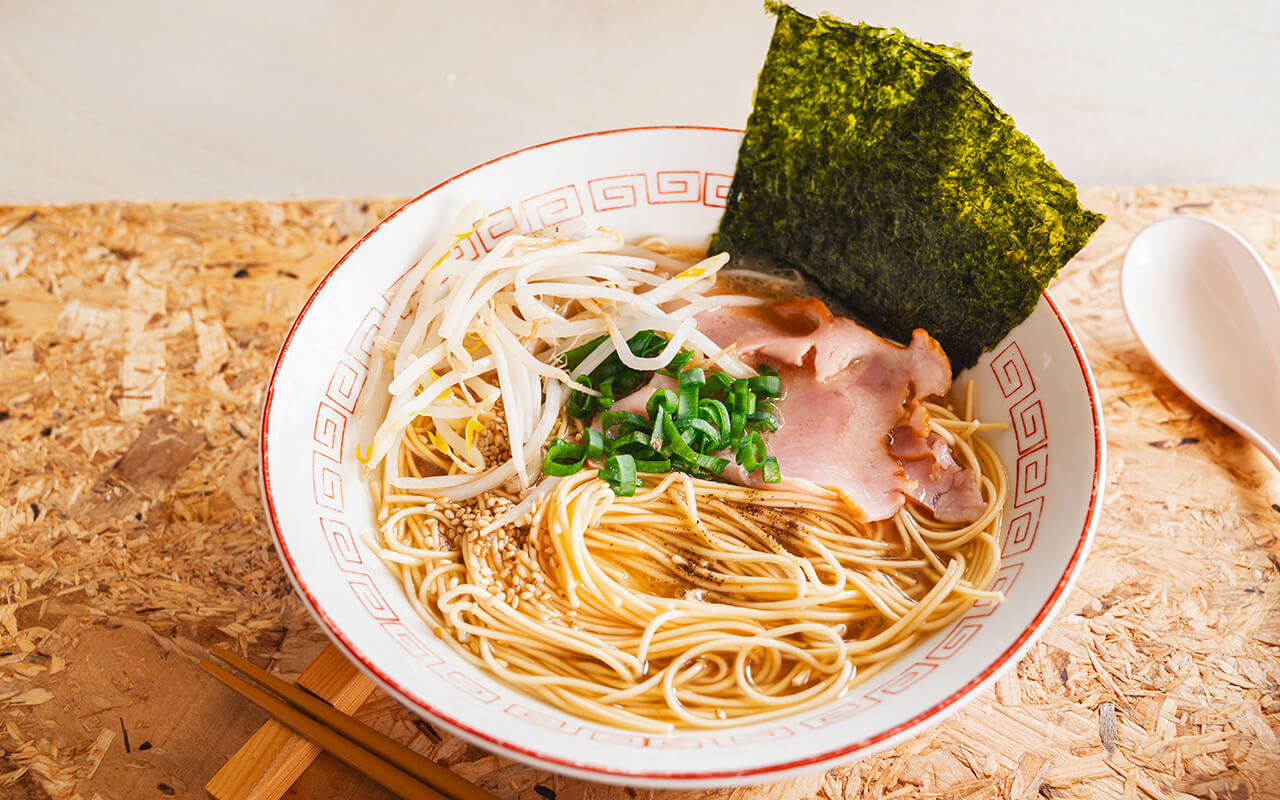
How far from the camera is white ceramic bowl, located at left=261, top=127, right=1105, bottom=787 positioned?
5.18 feet

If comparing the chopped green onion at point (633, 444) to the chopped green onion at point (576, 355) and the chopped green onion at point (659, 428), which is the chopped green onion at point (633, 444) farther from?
the chopped green onion at point (576, 355)

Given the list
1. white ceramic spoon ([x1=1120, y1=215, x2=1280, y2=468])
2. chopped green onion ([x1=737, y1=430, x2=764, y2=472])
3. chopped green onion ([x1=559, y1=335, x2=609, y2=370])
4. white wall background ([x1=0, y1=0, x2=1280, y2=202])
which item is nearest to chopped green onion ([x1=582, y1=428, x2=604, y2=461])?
chopped green onion ([x1=559, y1=335, x2=609, y2=370])

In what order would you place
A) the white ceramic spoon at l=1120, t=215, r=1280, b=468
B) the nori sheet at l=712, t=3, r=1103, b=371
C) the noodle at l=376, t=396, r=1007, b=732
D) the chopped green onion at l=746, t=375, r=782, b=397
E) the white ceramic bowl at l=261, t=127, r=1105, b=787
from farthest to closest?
the white ceramic spoon at l=1120, t=215, r=1280, b=468 < the chopped green onion at l=746, t=375, r=782, b=397 < the nori sheet at l=712, t=3, r=1103, b=371 < the noodle at l=376, t=396, r=1007, b=732 < the white ceramic bowl at l=261, t=127, r=1105, b=787

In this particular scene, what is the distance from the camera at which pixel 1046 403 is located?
2.16 meters

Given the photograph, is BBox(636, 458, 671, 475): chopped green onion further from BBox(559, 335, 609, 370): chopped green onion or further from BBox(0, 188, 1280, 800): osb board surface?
BBox(0, 188, 1280, 800): osb board surface

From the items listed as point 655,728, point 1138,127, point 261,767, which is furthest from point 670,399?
point 1138,127

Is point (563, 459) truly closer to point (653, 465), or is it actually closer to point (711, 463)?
point (653, 465)

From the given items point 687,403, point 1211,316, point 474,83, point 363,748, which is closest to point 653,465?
point 687,403

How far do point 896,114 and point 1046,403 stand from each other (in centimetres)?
81

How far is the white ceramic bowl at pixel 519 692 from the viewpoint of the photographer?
1578 mm

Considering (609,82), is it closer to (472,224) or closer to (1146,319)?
(472,224)

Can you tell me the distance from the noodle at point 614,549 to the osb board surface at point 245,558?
8.9 inches

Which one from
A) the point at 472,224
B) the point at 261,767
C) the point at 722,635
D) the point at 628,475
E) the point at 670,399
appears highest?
the point at 472,224

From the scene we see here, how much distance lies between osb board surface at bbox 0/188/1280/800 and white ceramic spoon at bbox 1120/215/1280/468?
0.08 meters
